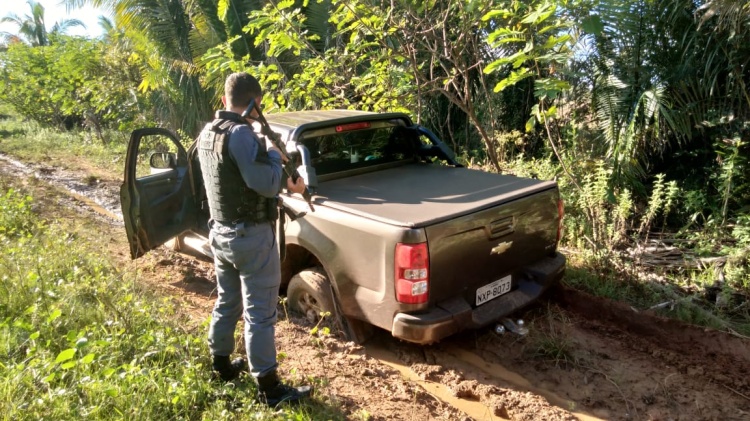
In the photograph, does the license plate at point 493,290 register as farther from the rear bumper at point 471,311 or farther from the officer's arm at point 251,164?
the officer's arm at point 251,164

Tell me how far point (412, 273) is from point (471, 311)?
55 centimetres

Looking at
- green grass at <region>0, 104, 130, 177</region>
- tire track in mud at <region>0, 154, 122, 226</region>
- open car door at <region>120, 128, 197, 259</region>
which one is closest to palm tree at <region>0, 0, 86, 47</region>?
green grass at <region>0, 104, 130, 177</region>

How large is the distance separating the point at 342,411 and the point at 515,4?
3.47 metres

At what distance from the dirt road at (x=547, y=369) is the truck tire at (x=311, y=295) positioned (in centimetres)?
12

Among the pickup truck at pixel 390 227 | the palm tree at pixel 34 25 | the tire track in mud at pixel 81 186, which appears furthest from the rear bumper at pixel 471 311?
the palm tree at pixel 34 25

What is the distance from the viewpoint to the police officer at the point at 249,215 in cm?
278

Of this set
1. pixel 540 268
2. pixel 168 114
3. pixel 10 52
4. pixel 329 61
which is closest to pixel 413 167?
pixel 540 268

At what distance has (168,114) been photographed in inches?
547

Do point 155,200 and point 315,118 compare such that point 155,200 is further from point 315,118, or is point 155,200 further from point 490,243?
point 490,243

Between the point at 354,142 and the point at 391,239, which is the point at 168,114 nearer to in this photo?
the point at 354,142

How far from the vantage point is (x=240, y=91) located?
291 cm

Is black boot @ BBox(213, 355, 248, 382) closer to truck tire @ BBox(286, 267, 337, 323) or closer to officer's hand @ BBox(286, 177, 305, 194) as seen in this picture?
truck tire @ BBox(286, 267, 337, 323)

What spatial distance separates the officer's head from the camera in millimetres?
2906

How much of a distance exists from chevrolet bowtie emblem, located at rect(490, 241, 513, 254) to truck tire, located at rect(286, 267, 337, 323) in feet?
3.93
